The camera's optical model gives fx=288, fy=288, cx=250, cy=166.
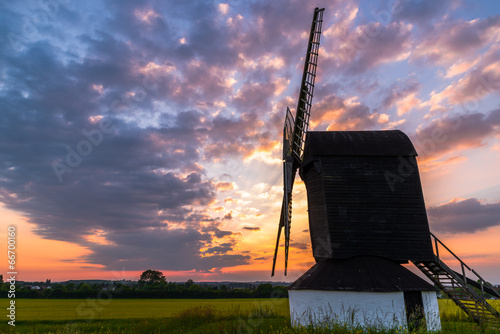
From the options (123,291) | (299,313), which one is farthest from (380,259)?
(123,291)

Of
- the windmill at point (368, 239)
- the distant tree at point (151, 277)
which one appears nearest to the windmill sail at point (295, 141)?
the windmill at point (368, 239)

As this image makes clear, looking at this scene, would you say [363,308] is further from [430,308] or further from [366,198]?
[366,198]

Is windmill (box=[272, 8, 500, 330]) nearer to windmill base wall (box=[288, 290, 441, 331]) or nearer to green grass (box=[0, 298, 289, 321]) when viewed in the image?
windmill base wall (box=[288, 290, 441, 331])

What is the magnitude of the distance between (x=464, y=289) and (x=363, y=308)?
693 centimetres

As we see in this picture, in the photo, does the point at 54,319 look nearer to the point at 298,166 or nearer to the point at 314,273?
the point at 314,273

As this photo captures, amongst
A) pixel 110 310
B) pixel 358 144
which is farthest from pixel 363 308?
pixel 110 310

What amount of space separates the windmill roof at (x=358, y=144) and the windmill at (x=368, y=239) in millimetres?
68

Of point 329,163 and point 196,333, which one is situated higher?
point 329,163

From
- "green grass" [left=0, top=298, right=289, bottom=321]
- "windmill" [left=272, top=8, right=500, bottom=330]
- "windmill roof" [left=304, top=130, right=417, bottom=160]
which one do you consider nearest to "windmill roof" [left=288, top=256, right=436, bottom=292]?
"windmill" [left=272, top=8, right=500, bottom=330]

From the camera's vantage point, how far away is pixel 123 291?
50.7 meters

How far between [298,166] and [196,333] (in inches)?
540

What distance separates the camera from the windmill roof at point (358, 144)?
19.7 metres

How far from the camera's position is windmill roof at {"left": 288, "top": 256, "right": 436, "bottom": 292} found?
50.0 feet

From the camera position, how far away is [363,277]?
15.8 meters
